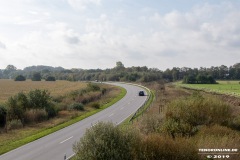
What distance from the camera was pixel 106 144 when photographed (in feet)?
42.9

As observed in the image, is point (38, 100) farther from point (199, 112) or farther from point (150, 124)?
point (199, 112)

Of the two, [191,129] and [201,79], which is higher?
[201,79]

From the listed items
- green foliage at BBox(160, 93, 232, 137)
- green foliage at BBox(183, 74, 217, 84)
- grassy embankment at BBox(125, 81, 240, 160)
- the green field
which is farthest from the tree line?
green foliage at BBox(183, 74, 217, 84)

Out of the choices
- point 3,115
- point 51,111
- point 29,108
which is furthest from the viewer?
point 51,111

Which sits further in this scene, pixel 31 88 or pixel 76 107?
pixel 31 88

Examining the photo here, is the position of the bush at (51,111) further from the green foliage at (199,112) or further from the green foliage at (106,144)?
the green foliage at (106,144)

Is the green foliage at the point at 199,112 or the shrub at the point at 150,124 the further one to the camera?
the green foliage at the point at 199,112

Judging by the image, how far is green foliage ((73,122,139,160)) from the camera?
13.1 m

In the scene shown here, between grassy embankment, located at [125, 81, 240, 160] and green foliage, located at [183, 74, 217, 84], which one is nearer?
grassy embankment, located at [125, 81, 240, 160]

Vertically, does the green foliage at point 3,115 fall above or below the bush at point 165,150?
below

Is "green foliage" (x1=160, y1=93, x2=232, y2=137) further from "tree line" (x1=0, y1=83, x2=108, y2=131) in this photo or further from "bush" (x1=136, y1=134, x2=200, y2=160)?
"tree line" (x1=0, y1=83, x2=108, y2=131)

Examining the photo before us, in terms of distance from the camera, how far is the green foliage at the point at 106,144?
43.1 ft

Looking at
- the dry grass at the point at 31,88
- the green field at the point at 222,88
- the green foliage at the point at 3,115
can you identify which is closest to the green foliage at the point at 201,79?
the green field at the point at 222,88

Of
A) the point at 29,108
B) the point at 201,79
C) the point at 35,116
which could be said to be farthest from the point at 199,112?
the point at 201,79
